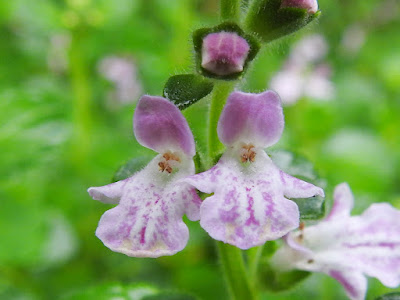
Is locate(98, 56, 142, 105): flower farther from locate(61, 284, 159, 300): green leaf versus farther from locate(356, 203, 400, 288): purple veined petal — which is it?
locate(356, 203, 400, 288): purple veined petal

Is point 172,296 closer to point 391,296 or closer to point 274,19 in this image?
point 391,296

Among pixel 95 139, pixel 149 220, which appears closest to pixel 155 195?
pixel 149 220

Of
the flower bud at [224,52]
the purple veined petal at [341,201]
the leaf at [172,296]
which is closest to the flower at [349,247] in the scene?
the purple veined petal at [341,201]

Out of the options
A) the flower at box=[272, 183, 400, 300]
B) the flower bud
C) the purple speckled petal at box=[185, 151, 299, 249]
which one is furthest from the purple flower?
the flower at box=[272, 183, 400, 300]

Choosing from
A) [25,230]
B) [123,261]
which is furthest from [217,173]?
[123,261]

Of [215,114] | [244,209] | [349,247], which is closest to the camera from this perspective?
[244,209]

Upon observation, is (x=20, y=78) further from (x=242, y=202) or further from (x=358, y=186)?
(x=242, y=202)
